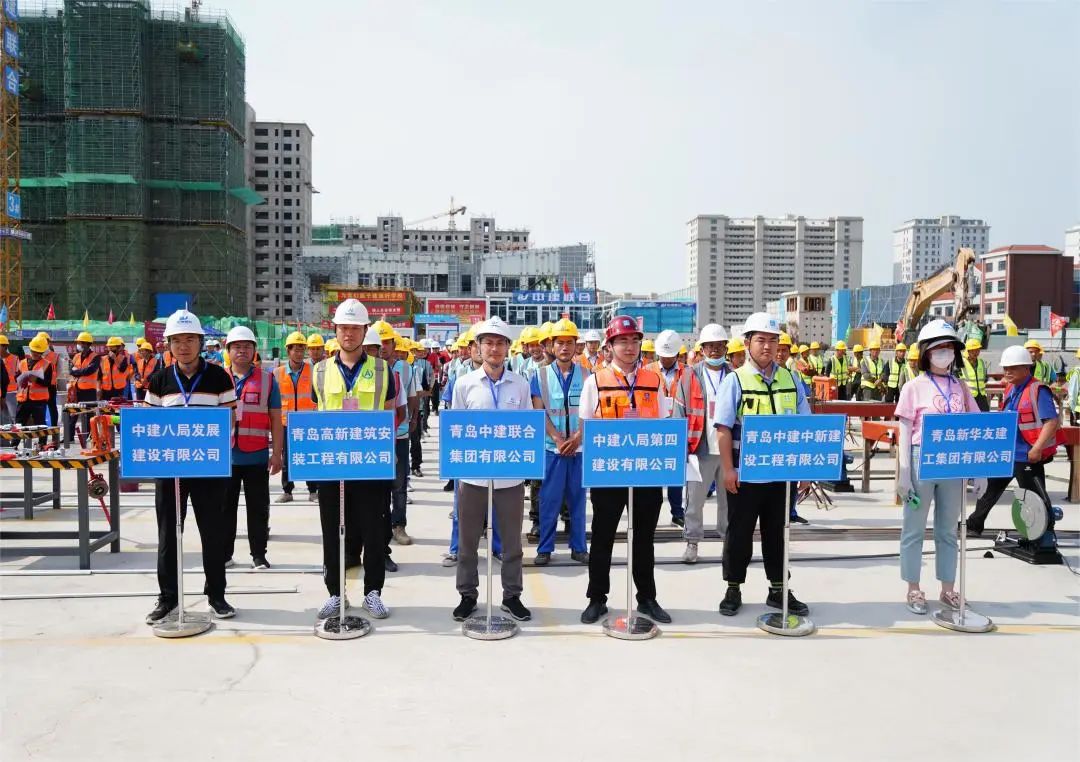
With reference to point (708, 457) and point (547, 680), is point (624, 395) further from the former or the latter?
point (708, 457)

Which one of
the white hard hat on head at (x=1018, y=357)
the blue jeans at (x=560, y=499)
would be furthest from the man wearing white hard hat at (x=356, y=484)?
the white hard hat on head at (x=1018, y=357)

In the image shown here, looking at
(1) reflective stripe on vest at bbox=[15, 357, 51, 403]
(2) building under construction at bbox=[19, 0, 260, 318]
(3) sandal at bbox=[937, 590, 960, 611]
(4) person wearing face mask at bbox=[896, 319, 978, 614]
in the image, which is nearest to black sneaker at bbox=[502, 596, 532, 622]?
(4) person wearing face mask at bbox=[896, 319, 978, 614]

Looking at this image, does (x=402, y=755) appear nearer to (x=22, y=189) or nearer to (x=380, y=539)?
(x=380, y=539)

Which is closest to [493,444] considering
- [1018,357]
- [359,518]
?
[359,518]

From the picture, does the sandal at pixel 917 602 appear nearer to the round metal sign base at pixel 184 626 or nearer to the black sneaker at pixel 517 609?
the black sneaker at pixel 517 609

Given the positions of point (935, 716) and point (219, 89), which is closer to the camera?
point (935, 716)

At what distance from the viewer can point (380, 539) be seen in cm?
554

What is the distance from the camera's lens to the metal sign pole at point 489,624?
16.9ft

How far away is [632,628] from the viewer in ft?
17.1

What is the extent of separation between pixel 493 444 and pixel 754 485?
1824 millimetres

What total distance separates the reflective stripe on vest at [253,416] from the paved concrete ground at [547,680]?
1.10 meters

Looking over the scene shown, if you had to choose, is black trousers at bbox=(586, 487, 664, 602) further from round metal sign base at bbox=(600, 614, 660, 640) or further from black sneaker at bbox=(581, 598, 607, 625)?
round metal sign base at bbox=(600, 614, 660, 640)

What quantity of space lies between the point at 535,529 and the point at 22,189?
74897mm

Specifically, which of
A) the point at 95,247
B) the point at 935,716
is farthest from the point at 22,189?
the point at 935,716
